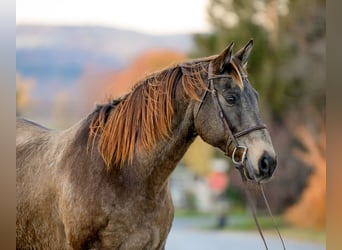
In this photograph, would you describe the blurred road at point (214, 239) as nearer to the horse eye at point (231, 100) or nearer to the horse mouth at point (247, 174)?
the horse mouth at point (247, 174)

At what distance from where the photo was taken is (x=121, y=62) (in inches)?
102

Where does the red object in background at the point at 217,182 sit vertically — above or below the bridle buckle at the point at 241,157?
below

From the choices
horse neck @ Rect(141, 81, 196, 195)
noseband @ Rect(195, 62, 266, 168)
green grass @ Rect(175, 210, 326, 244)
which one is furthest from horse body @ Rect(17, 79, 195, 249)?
green grass @ Rect(175, 210, 326, 244)

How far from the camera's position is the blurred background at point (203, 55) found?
8.47 feet

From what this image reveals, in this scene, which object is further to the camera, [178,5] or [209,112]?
[178,5]

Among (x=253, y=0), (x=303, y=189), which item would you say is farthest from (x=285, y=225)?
(x=253, y=0)

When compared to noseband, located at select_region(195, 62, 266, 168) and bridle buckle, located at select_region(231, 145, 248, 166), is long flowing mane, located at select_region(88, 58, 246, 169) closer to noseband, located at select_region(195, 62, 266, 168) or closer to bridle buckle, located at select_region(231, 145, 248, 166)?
noseband, located at select_region(195, 62, 266, 168)

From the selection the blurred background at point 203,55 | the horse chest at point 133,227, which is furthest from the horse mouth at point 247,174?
the blurred background at point 203,55

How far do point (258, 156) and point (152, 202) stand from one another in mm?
487

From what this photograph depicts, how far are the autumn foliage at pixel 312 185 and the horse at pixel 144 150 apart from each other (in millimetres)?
660

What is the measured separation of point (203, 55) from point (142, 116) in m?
0.62

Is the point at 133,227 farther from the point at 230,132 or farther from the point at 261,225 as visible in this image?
the point at 261,225

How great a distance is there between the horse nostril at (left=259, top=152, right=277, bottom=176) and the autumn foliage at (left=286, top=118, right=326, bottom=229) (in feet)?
2.26
